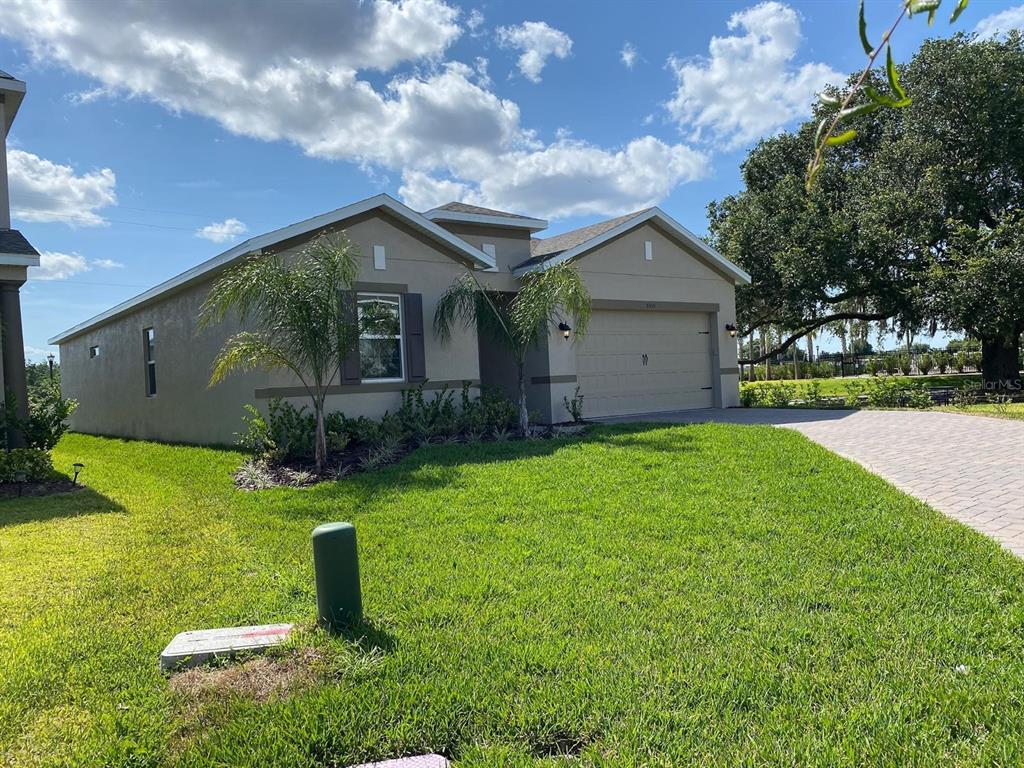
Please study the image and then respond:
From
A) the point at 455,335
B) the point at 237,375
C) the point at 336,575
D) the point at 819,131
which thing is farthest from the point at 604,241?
the point at 819,131

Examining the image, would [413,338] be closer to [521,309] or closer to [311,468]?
[521,309]

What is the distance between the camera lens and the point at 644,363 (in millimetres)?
15594

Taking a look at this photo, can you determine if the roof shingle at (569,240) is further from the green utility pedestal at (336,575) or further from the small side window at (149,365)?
the green utility pedestal at (336,575)

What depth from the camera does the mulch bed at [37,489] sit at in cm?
837

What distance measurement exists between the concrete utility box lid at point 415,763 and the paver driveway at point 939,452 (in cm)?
438

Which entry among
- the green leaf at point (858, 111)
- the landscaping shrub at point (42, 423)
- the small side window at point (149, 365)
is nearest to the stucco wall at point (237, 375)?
the small side window at point (149, 365)

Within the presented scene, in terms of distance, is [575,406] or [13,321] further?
[575,406]

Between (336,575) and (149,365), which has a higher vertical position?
(149,365)

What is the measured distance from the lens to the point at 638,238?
1519cm

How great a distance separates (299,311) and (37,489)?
3987 mm

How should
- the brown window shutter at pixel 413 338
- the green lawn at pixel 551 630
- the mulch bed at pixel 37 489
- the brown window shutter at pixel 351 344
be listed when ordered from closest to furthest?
the green lawn at pixel 551 630 → the mulch bed at pixel 37 489 → the brown window shutter at pixel 351 344 → the brown window shutter at pixel 413 338

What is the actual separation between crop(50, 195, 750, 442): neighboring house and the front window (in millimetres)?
26

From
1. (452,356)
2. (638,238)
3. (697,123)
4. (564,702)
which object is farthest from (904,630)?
(697,123)

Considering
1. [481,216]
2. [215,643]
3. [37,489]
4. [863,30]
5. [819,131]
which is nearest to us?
[863,30]
